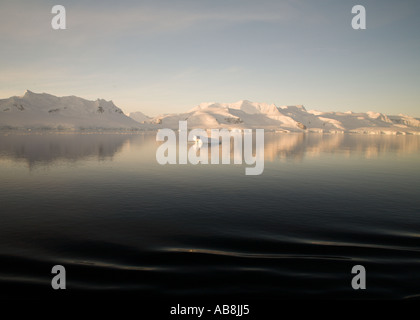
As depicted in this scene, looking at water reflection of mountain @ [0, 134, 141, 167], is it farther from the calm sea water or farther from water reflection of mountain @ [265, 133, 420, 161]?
water reflection of mountain @ [265, 133, 420, 161]

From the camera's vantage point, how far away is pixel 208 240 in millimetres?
14000

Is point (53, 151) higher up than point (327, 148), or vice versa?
point (53, 151)

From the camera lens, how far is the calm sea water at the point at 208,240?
33.5 feet

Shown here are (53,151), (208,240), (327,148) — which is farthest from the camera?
(327,148)

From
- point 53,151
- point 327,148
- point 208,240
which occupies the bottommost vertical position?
point 208,240

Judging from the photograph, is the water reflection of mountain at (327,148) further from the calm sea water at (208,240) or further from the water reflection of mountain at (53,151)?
the water reflection of mountain at (53,151)

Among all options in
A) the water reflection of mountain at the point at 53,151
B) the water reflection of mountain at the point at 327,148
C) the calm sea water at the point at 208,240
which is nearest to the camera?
the calm sea water at the point at 208,240

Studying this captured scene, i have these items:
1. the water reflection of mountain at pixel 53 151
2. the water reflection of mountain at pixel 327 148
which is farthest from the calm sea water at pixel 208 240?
the water reflection of mountain at pixel 327 148

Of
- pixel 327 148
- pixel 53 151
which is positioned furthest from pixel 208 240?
pixel 327 148

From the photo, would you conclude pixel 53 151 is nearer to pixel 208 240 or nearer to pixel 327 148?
pixel 208 240

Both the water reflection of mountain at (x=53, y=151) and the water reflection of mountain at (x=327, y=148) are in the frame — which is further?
the water reflection of mountain at (x=327, y=148)

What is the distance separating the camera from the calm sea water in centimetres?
1022

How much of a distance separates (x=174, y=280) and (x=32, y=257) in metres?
6.96
